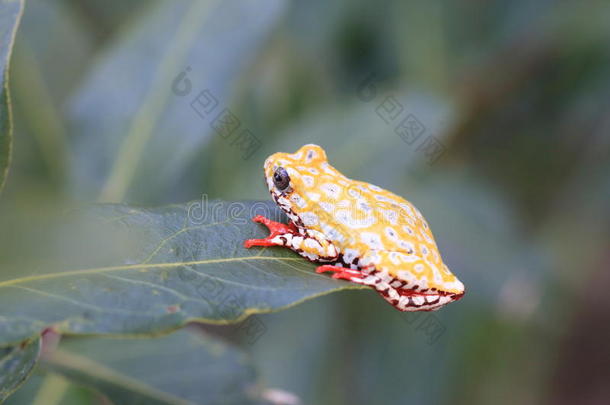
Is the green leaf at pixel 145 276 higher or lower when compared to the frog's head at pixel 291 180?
lower

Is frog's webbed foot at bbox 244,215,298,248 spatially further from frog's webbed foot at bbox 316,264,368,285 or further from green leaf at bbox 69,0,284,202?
green leaf at bbox 69,0,284,202

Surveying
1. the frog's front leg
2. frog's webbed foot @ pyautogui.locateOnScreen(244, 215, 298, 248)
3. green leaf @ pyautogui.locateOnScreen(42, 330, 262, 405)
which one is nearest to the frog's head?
the frog's front leg

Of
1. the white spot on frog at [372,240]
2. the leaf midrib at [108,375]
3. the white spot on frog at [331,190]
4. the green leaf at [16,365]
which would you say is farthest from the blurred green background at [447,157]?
the green leaf at [16,365]

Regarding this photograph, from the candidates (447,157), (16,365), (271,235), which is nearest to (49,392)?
(16,365)

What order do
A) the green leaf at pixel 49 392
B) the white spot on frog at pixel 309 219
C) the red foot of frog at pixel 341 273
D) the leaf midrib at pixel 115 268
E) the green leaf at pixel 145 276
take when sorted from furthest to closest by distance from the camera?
the white spot on frog at pixel 309 219
the green leaf at pixel 49 392
the red foot of frog at pixel 341 273
the leaf midrib at pixel 115 268
the green leaf at pixel 145 276

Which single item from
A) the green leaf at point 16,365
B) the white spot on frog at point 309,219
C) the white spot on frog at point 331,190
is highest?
the white spot on frog at point 331,190

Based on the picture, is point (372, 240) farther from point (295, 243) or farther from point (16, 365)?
point (16, 365)

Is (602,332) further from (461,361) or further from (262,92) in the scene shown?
(262,92)

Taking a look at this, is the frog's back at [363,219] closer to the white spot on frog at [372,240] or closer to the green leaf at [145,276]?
the white spot on frog at [372,240]
